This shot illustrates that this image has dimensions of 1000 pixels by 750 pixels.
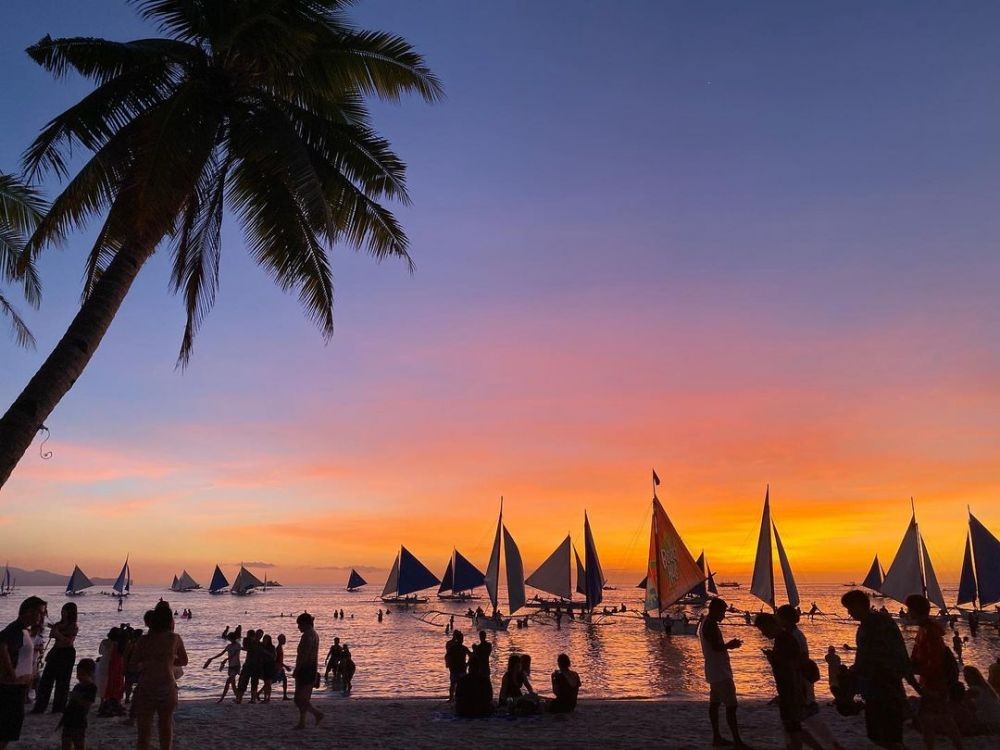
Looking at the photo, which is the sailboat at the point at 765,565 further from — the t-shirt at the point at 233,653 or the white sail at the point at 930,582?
the t-shirt at the point at 233,653

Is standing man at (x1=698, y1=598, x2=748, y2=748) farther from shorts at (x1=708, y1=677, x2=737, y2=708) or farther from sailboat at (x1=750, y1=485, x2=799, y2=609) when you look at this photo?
sailboat at (x1=750, y1=485, x2=799, y2=609)

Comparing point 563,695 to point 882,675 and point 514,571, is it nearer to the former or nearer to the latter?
point 882,675

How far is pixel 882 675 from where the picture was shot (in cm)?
655

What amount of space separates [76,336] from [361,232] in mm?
4886

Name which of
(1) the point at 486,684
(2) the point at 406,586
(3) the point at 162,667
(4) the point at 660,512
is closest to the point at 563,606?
(2) the point at 406,586

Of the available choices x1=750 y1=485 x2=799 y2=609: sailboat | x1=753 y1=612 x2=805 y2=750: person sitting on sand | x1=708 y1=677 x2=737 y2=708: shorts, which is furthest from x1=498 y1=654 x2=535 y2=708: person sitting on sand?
x1=750 y1=485 x2=799 y2=609: sailboat

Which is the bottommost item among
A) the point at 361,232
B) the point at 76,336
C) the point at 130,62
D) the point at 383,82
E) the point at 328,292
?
the point at 76,336

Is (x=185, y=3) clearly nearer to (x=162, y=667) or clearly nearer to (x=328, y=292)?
(x=328, y=292)

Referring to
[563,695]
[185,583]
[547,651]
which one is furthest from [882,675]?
[185,583]

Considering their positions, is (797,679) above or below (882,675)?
below

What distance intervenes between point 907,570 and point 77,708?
52.3 metres

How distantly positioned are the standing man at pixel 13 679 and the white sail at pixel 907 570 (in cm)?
5083

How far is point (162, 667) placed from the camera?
732 cm

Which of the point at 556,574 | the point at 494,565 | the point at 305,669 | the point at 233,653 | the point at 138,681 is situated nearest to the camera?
the point at 138,681
